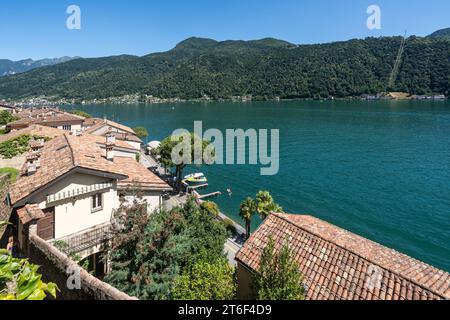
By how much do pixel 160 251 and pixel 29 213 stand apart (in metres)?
6.43

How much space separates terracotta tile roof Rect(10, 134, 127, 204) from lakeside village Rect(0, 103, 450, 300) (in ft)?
0.31

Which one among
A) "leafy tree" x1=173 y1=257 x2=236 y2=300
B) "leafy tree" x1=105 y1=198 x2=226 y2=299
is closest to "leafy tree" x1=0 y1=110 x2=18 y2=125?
"leafy tree" x1=105 y1=198 x2=226 y2=299

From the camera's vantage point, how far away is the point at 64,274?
11.6 metres

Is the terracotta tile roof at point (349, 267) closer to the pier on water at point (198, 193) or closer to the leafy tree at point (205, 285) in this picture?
the leafy tree at point (205, 285)

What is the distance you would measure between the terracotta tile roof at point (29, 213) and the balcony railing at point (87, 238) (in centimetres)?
184

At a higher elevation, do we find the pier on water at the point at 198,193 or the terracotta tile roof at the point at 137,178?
the terracotta tile roof at the point at 137,178

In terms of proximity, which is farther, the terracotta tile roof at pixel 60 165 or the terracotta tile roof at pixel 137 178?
the terracotta tile roof at pixel 137 178

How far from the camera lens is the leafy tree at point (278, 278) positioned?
31.5 feet

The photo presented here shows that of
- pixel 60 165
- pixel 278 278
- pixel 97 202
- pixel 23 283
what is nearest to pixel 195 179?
pixel 97 202

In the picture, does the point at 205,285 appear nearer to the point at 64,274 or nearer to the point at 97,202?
the point at 64,274

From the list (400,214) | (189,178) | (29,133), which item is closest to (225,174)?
(189,178)

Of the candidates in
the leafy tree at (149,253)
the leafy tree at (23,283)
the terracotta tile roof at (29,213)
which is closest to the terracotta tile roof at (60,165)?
the terracotta tile roof at (29,213)

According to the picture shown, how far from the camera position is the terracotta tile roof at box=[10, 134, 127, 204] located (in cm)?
1513
